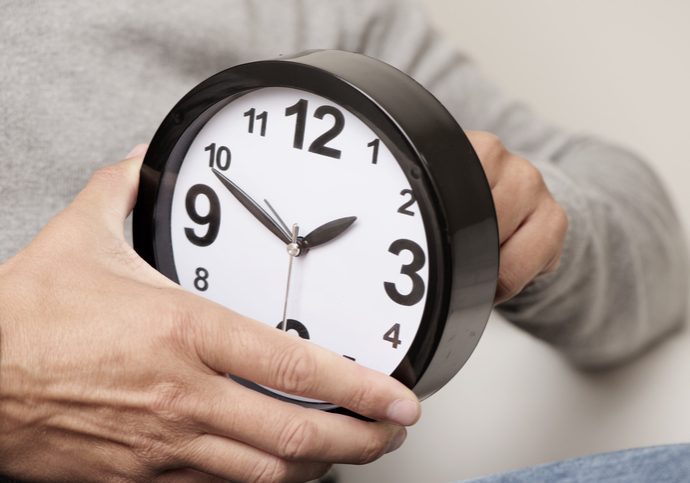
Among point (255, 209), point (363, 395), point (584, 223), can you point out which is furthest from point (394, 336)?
point (584, 223)

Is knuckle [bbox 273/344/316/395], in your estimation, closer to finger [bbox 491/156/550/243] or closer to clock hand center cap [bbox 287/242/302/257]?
clock hand center cap [bbox 287/242/302/257]

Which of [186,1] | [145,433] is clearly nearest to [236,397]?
[145,433]

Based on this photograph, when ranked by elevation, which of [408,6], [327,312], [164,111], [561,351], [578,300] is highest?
[408,6]

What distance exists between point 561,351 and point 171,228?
2.31 feet

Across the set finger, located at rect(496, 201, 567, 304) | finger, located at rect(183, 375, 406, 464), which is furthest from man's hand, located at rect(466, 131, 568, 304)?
finger, located at rect(183, 375, 406, 464)

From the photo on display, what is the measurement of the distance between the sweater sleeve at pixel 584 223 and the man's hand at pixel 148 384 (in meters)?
0.49

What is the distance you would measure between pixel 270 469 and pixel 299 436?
5 centimetres

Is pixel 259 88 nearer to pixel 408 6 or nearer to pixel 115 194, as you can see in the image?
pixel 115 194

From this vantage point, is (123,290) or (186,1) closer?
(123,290)

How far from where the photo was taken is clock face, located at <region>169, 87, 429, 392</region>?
64 cm

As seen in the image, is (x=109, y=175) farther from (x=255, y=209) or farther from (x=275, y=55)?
(x=275, y=55)

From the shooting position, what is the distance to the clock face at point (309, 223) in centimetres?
64

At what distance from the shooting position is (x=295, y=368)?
0.62m

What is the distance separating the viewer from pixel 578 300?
1136 mm
